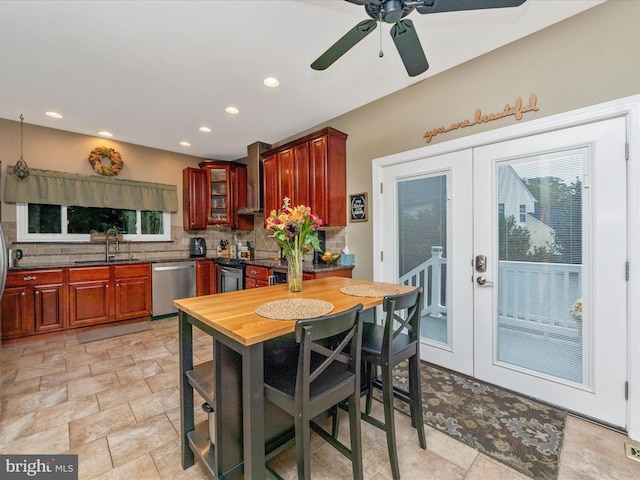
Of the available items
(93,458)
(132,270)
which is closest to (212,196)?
(132,270)

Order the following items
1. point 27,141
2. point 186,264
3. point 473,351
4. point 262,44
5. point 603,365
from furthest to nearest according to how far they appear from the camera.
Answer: point 186,264, point 27,141, point 473,351, point 262,44, point 603,365

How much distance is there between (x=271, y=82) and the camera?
2.80 meters

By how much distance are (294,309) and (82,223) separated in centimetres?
443

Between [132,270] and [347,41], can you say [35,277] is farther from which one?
[347,41]

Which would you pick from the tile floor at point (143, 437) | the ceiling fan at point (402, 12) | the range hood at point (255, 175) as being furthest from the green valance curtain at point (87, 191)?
the ceiling fan at point (402, 12)

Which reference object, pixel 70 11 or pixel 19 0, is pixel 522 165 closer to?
pixel 70 11

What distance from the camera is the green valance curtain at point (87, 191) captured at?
12.3ft

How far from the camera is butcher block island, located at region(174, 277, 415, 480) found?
1204 millimetres

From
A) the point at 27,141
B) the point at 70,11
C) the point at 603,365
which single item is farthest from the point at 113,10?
the point at 603,365

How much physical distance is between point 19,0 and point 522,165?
12.0 feet

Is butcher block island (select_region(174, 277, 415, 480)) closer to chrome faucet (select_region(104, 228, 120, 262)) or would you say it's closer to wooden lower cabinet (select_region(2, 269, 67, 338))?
wooden lower cabinet (select_region(2, 269, 67, 338))

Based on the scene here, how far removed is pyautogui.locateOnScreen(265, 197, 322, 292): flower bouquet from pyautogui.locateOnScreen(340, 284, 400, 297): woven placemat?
361 millimetres

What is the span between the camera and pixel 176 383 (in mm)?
2549

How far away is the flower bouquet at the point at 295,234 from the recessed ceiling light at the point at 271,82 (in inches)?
58.1
